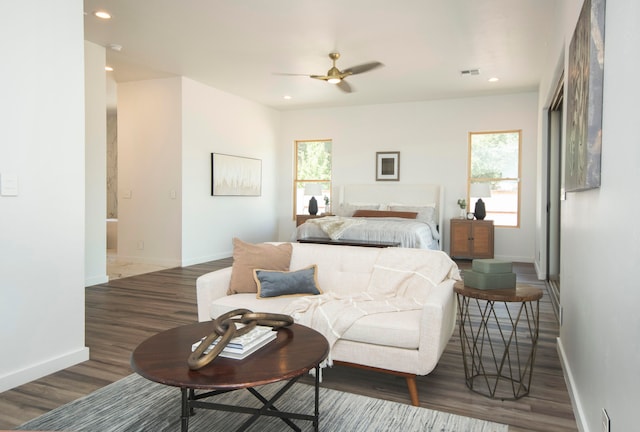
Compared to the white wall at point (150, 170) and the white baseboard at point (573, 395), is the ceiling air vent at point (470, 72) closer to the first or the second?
the white wall at point (150, 170)

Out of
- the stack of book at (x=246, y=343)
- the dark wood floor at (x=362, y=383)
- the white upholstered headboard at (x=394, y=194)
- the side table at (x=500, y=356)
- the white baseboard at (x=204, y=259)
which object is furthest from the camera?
the white upholstered headboard at (x=394, y=194)

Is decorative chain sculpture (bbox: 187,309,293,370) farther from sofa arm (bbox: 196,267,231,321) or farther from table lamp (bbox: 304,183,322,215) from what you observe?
table lamp (bbox: 304,183,322,215)

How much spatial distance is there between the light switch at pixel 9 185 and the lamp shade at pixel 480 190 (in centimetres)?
642

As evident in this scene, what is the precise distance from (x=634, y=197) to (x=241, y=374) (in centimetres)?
138

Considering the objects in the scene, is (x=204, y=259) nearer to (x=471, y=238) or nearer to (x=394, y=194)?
(x=394, y=194)

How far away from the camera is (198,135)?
6949 mm

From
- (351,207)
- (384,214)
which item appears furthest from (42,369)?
(351,207)

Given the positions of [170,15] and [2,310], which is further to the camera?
[170,15]

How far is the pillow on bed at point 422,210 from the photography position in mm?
7520

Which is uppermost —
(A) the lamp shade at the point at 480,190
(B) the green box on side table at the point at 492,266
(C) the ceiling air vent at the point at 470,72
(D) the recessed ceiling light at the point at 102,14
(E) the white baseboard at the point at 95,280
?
(C) the ceiling air vent at the point at 470,72

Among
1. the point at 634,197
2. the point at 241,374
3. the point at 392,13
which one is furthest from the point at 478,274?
the point at 392,13

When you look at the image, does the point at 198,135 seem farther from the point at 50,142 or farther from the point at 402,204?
the point at 50,142

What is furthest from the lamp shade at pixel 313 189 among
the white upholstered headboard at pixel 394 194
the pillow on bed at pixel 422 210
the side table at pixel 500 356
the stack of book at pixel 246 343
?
the stack of book at pixel 246 343

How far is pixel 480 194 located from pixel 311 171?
3.38 metres
